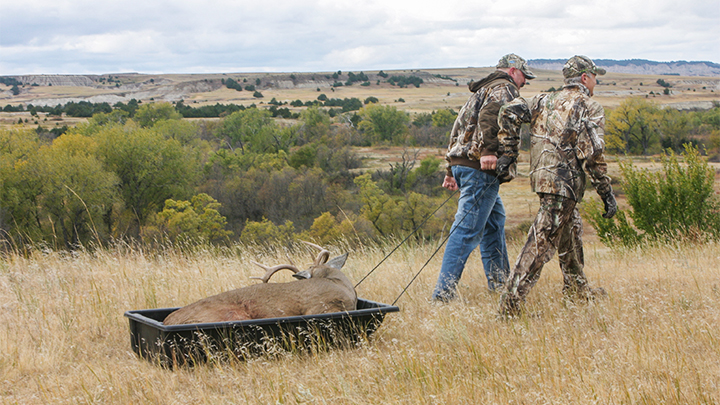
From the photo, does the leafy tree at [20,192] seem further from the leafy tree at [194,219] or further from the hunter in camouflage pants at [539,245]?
the hunter in camouflage pants at [539,245]

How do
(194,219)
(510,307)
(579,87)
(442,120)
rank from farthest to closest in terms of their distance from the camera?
(442,120) → (194,219) → (579,87) → (510,307)

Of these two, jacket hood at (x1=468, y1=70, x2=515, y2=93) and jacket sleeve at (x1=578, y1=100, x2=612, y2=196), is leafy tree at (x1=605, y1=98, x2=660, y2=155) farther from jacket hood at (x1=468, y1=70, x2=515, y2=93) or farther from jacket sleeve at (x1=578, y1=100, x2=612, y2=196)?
jacket sleeve at (x1=578, y1=100, x2=612, y2=196)

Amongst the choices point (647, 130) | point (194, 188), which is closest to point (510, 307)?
point (194, 188)

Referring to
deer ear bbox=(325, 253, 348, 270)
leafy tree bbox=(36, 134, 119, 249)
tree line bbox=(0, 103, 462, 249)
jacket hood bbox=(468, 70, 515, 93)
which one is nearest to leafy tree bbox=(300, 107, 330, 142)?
tree line bbox=(0, 103, 462, 249)

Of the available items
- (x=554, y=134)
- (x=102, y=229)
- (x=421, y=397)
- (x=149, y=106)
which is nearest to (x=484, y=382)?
(x=421, y=397)

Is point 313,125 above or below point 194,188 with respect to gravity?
above

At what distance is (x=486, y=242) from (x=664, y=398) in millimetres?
3174

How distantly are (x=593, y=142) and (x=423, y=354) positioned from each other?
2233mm

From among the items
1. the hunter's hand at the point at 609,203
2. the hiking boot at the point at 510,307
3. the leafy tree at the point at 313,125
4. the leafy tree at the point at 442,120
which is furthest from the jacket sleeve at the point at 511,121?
the leafy tree at the point at 442,120

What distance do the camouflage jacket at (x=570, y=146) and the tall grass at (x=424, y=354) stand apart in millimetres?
1009

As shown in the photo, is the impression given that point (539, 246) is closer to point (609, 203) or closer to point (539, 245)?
point (539, 245)

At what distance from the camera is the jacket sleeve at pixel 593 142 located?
15.0 feet

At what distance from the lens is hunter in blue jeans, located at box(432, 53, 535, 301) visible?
16.3ft

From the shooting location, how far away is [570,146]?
4648mm
